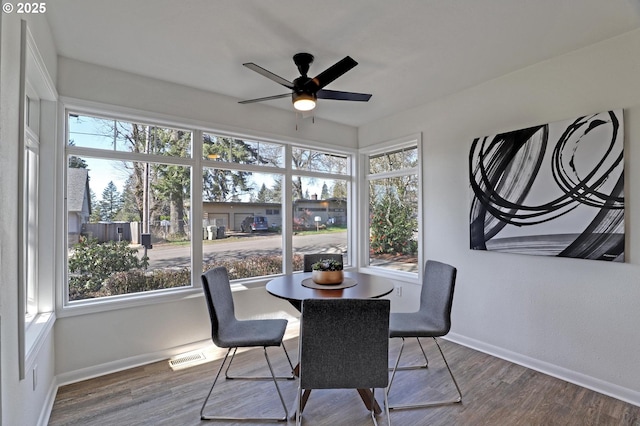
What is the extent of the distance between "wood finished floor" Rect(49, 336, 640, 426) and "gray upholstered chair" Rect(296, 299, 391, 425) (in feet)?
1.93

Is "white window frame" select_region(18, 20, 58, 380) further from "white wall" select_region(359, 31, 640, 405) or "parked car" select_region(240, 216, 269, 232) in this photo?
"white wall" select_region(359, 31, 640, 405)

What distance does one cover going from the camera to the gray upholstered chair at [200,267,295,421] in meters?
2.18

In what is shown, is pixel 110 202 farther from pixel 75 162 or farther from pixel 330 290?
pixel 330 290

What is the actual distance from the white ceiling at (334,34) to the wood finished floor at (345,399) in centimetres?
269

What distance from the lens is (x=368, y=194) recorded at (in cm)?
464

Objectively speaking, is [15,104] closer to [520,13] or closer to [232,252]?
[232,252]

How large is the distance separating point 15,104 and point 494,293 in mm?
3786

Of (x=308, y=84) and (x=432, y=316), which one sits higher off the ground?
(x=308, y=84)

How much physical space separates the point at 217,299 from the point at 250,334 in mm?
392

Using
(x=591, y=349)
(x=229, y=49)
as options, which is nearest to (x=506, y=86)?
(x=591, y=349)

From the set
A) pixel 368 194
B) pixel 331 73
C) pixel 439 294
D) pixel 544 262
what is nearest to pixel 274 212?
pixel 368 194

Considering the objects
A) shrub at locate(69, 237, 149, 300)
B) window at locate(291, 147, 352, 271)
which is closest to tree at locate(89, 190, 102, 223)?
shrub at locate(69, 237, 149, 300)

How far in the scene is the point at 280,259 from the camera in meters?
3.98

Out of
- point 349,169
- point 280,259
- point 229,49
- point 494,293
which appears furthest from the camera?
point 349,169
